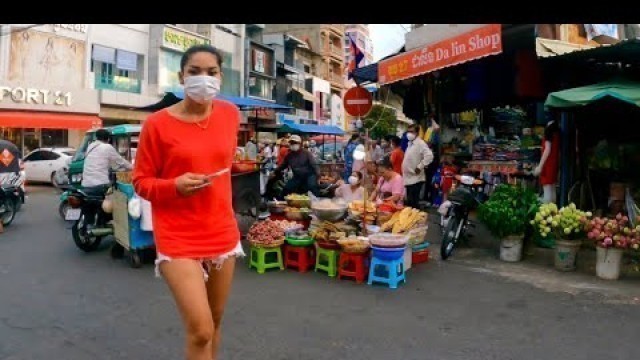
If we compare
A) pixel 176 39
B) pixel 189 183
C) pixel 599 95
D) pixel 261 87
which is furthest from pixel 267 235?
pixel 261 87

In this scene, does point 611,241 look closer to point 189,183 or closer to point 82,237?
A: point 189,183

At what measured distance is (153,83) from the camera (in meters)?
30.7

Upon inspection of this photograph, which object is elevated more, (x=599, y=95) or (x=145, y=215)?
(x=599, y=95)

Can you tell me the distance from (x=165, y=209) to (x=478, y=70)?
9819mm

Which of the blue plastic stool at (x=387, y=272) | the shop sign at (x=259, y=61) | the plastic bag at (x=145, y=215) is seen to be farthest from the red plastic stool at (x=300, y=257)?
the shop sign at (x=259, y=61)

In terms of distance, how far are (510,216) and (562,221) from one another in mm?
627

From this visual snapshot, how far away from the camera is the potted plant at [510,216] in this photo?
691 cm

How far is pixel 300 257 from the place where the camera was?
6598 millimetres

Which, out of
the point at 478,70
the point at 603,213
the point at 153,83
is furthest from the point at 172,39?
the point at 603,213

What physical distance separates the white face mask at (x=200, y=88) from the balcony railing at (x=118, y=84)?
2662 centimetres

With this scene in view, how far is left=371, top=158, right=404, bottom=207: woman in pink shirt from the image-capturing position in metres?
7.87

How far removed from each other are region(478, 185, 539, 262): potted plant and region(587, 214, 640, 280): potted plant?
89 cm

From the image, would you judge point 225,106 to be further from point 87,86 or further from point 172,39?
point 172,39

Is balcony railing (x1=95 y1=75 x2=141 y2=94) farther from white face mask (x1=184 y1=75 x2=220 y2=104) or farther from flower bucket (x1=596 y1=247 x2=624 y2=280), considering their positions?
white face mask (x1=184 y1=75 x2=220 y2=104)
